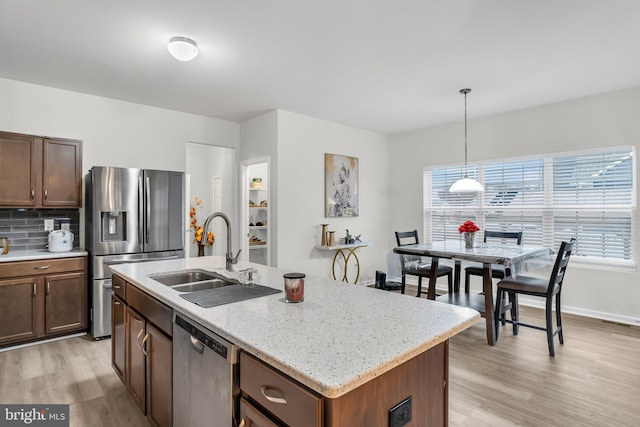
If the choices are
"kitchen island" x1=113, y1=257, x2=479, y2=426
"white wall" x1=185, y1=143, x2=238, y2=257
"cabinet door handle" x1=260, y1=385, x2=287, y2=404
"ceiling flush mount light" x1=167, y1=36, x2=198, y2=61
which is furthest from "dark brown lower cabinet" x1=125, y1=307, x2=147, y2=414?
"white wall" x1=185, y1=143, x2=238, y2=257

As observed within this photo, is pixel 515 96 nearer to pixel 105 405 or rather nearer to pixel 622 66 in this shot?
pixel 622 66

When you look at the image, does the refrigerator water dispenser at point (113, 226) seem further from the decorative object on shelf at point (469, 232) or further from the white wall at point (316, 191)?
Answer: the decorative object on shelf at point (469, 232)

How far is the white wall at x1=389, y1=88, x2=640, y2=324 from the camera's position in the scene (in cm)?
390

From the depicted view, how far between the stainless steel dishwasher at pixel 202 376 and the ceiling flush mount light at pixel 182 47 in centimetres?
206

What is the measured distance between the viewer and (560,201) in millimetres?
4402

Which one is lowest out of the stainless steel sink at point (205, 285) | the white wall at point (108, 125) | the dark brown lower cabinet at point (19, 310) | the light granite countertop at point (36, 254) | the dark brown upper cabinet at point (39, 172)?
the dark brown lower cabinet at point (19, 310)

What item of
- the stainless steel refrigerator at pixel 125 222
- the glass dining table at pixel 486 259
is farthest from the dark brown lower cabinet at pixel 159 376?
the glass dining table at pixel 486 259

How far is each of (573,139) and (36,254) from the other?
6.00 m

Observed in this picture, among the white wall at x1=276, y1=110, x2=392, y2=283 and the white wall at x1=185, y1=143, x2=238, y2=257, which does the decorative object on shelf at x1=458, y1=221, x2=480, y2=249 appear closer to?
the white wall at x1=276, y1=110, x2=392, y2=283

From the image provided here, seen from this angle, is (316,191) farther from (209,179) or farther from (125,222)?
(209,179)

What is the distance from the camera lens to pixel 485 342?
3373 mm

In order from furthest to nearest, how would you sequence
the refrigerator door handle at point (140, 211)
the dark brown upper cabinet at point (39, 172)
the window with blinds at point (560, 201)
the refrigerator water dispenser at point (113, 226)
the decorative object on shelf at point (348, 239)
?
the decorative object on shelf at point (348, 239) < the window with blinds at point (560, 201) < the refrigerator door handle at point (140, 211) < the refrigerator water dispenser at point (113, 226) < the dark brown upper cabinet at point (39, 172)

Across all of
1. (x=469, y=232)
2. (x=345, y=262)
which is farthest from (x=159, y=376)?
(x=345, y=262)

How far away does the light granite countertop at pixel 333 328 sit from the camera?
1.00 meters
